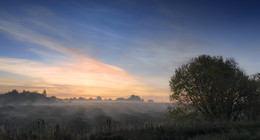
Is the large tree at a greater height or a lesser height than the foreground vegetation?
greater

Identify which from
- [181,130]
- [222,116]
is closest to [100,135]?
[181,130]

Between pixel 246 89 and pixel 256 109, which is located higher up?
pixel 246 89

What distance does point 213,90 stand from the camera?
32.3 metres

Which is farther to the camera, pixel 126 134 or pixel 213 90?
pixel 213 90

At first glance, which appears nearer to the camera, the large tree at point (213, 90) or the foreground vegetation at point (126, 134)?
the foreground vegetation at point (126, 134)

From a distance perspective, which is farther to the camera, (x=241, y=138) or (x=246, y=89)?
(x=246, y=89)

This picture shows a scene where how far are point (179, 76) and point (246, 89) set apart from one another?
1205 centimetres

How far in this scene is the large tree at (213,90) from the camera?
104 feet

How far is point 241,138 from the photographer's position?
1368 centimetres

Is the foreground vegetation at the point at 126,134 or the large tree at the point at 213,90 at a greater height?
the large tree at the point at 213,90

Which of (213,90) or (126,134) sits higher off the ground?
(213,90)

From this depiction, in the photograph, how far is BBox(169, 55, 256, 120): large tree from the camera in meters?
31.8

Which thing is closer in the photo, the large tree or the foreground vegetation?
the foreground vegetation

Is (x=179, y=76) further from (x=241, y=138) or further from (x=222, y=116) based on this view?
(x=241, y=138)
